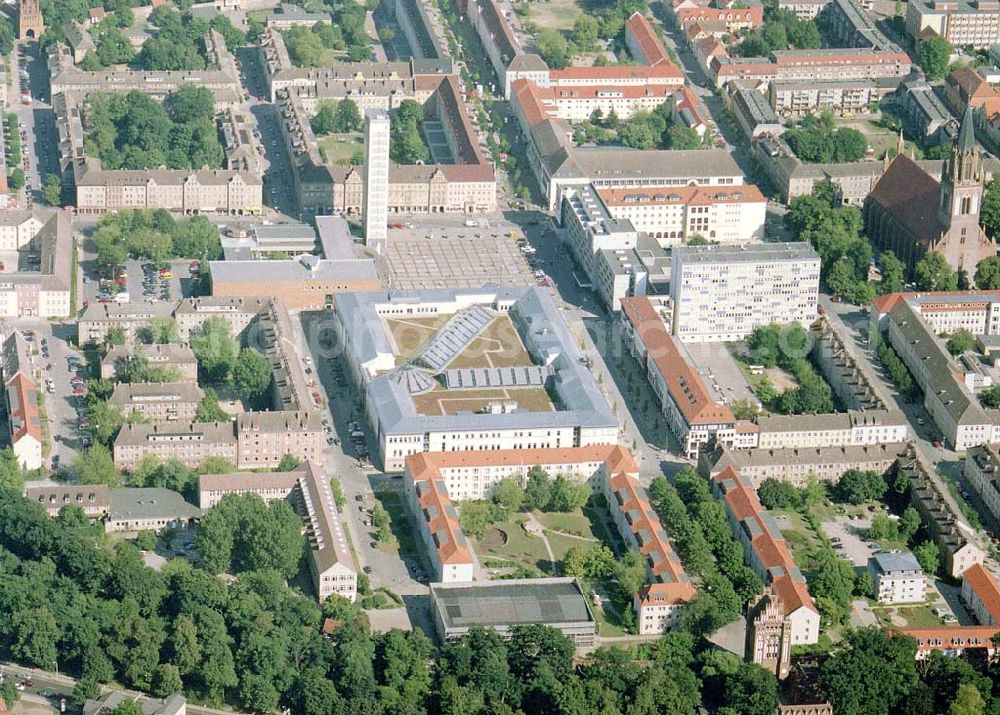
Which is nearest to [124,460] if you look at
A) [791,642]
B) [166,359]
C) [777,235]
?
[166,359]

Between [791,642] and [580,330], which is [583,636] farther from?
[580,330]

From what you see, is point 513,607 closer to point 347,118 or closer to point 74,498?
point 74,498

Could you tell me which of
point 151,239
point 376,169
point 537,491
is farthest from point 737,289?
point 151,239

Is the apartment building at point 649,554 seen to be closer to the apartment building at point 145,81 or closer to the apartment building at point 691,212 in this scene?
the apartment building at point 691,212

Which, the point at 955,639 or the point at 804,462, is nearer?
the point at 955,639

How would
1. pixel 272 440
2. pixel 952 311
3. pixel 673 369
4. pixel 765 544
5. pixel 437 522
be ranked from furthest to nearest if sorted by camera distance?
pixel 952 311 < pixel 673 369 < pixel 272 440 < pixel 437 522 < pixel 765 544

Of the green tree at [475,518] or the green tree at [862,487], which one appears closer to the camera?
the green tree at [475,518]

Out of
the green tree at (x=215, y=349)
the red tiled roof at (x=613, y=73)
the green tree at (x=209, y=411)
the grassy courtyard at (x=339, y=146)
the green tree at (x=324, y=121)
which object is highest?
the green tree at (x=209, y=411)

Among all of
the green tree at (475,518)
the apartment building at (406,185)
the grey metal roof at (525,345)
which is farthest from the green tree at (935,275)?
the green tree at (475,518)

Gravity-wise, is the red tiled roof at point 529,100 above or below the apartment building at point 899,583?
below
